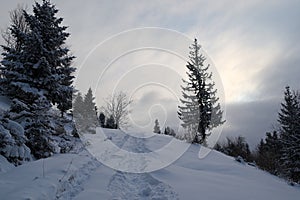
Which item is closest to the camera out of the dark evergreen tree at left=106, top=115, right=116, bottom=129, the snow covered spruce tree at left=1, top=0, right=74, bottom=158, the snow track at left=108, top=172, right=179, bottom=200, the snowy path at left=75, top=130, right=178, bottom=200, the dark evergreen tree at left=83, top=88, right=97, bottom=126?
the snowy path at left=75, top=130, right=178, bottom=200

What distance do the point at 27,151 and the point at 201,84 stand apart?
85.0ft

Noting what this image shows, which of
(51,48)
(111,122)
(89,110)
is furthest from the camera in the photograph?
(111,122)

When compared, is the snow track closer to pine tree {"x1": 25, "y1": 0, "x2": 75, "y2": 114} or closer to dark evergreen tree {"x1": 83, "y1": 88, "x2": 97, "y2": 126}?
pine tree {"x1": 25, "y1": 0, "x2": 75, "y2": 114}

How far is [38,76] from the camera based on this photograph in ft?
43.2

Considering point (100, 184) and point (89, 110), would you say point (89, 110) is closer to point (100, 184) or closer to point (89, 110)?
point (89, 110)

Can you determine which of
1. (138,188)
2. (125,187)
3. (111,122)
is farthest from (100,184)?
(111,122)

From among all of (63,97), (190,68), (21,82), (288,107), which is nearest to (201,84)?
(190,68)

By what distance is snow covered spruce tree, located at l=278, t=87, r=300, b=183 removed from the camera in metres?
24.0

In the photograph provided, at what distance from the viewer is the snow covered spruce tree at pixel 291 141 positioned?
24.0 metres

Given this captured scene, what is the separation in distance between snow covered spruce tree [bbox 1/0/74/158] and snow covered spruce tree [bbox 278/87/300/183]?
69.6ft

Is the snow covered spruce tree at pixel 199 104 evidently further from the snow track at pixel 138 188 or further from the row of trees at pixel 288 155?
the snow track at pixel 138 188

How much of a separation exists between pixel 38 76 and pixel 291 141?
25.2 metres

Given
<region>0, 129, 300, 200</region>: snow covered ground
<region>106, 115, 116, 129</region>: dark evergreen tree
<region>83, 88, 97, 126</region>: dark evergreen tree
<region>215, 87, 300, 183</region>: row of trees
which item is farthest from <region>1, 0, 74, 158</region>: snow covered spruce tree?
<region>106, 115, 116, 129</region>: dark evergreen tree

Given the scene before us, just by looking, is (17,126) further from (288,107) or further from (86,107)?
(288,107)
